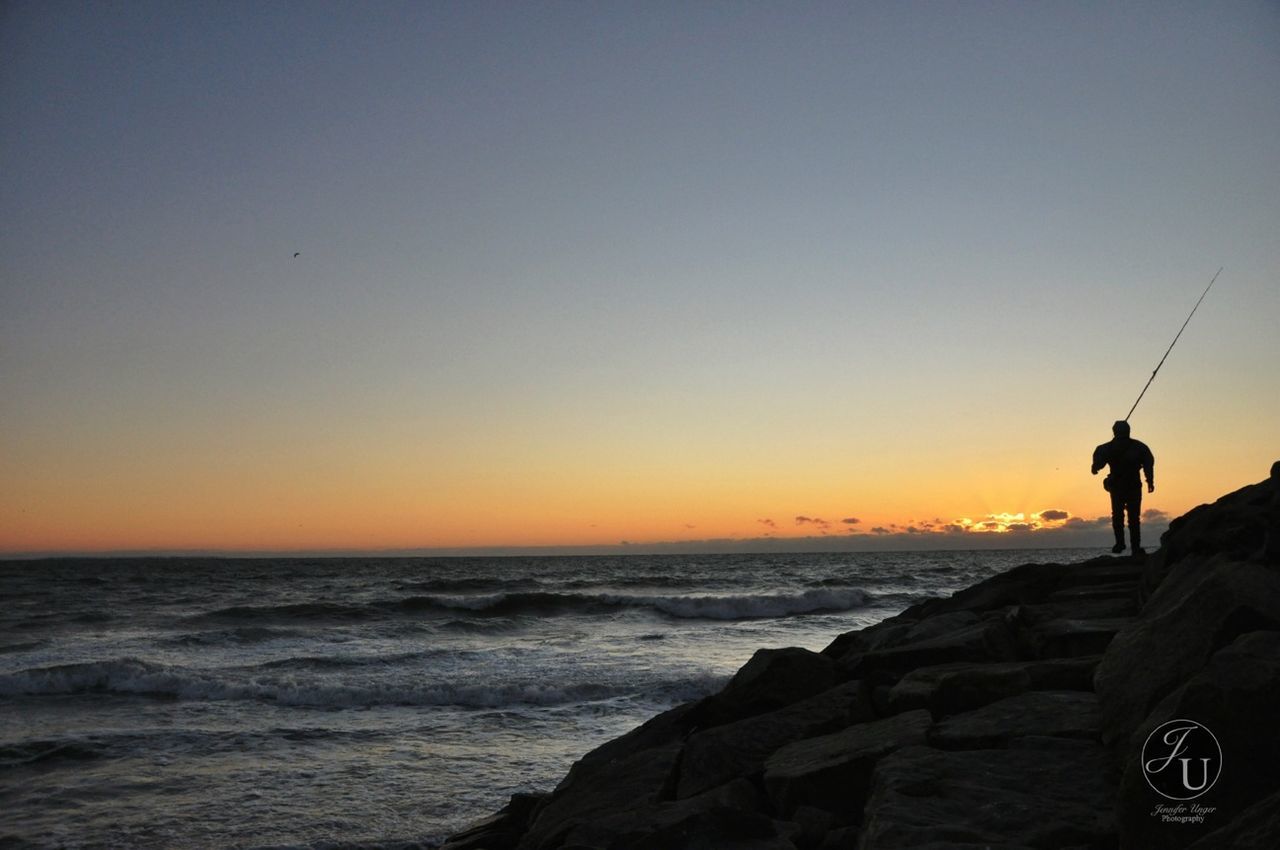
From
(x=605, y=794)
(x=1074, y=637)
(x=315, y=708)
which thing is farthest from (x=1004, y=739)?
(x=315, y=708)

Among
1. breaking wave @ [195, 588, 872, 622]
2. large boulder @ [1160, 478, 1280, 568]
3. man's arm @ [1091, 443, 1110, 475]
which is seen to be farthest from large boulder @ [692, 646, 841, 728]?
breaking wave @ [195, 588, 872, 622]

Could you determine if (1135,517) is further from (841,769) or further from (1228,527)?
(841,769)

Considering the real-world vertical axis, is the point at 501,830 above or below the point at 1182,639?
below

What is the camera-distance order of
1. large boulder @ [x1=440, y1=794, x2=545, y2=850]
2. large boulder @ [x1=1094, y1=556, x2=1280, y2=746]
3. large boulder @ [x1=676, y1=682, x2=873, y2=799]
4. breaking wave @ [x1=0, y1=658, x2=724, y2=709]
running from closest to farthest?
large boulder @ [x1=1094, y1=556, x2=1280, y2=746], large boulder @ [x1=676, y1=682, x2=873, y2=799], large boulder @ [x1=440, y1=794, x2=545, y2=850], breaking wave @ [x1=0, y1=658, x2=724, y2=709]

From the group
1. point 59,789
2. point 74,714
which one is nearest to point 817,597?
point 74,714

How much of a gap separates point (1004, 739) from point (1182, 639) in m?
0.97

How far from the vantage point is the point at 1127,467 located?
10.7 m

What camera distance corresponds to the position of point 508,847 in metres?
6.98

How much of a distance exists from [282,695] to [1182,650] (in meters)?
15.2

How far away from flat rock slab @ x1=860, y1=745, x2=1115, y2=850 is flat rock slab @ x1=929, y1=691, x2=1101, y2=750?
0.17 m

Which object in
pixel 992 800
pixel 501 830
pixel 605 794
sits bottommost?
pixel 501 830

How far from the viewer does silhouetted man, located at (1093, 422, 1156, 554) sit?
10688mm

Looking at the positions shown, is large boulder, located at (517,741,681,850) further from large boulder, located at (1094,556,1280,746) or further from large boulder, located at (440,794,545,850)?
large boulder, located at (1094,556,1280,746)

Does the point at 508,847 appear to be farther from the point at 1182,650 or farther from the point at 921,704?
the point at 1182,650
